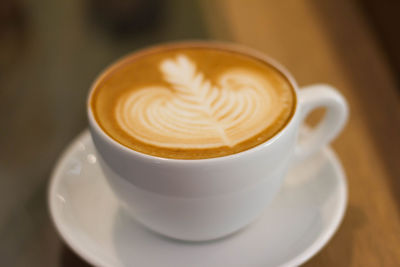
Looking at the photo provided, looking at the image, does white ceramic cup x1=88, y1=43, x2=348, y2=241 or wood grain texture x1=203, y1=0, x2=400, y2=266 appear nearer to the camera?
white ceramic cup x1=88, y1=43, x2=348, y2=241

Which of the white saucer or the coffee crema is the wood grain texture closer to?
the white saucer

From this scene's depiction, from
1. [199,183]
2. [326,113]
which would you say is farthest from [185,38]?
[199,183]

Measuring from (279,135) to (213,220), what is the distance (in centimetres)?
11

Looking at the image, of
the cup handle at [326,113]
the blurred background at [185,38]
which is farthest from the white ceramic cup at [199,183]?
the blurred background at [185,38]

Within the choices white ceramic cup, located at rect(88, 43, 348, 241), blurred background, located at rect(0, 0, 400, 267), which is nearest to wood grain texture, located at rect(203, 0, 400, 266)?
blurred background, located at rect(0, 0, 400, 267)

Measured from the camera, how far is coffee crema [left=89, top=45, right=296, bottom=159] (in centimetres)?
47

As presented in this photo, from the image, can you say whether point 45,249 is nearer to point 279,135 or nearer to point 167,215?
point 167,215

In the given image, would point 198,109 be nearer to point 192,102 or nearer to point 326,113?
point 192,102

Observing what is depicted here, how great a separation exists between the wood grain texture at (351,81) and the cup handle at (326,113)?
0.30 ft

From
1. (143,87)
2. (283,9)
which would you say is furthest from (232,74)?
(283,9)

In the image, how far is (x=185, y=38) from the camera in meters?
0.97

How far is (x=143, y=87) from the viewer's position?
1.80 feet

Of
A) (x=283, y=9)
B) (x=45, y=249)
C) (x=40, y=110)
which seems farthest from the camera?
(x=283, y=9)

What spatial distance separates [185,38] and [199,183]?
588 mm
